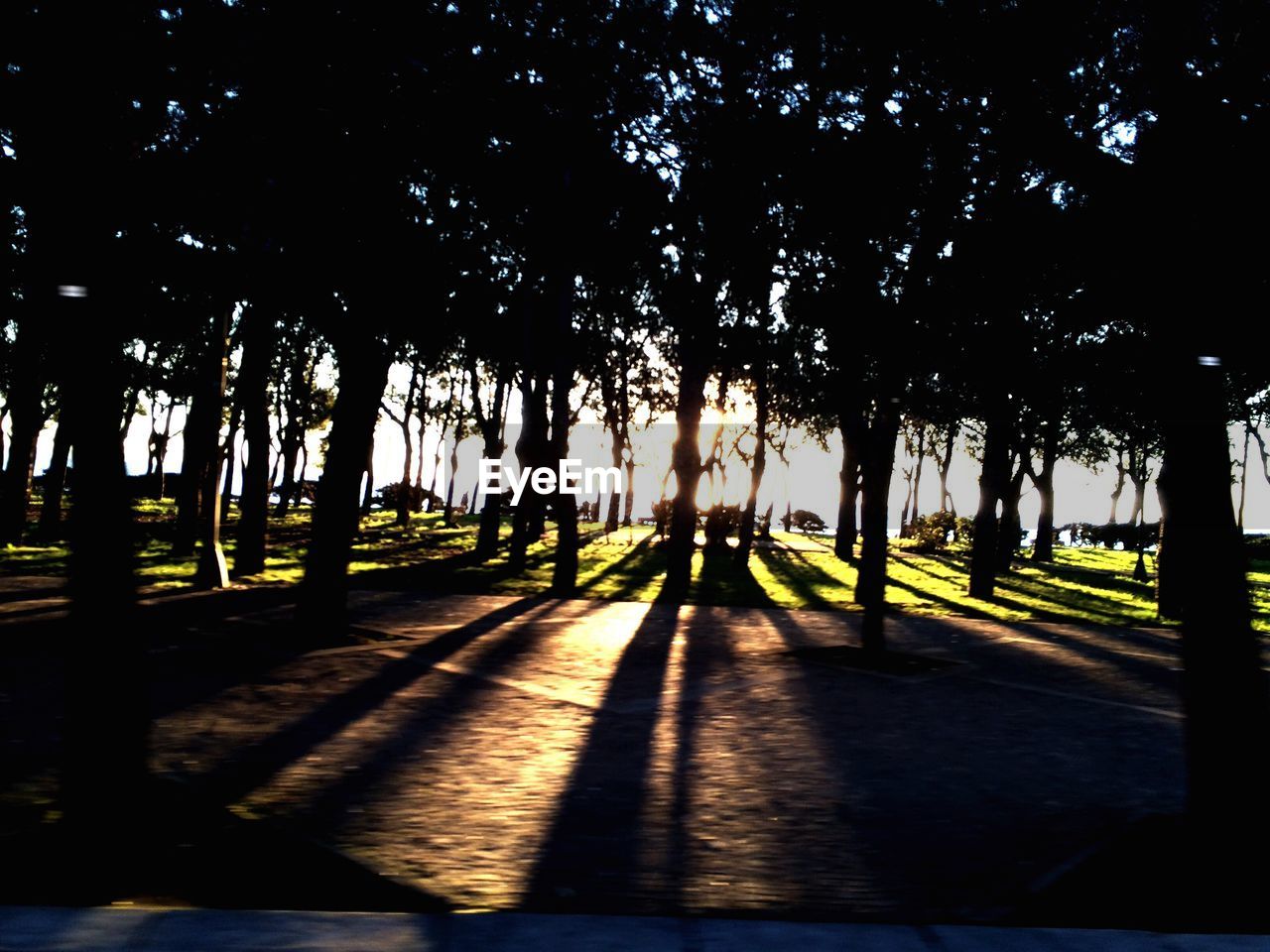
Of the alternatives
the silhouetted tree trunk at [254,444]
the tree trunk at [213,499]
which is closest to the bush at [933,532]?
the silhouetted tree trunk at [254,444]

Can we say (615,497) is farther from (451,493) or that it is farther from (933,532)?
(933,532)

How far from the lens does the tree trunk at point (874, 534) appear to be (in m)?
12.6

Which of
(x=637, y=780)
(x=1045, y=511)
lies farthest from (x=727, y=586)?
(x=1045, y=511)

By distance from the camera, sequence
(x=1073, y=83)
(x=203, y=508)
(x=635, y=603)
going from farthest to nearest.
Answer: (x=635, y=603) → (x=203, y=508) → (x=1073, y=83)

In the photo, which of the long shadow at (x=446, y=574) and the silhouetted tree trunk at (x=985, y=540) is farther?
the silhouetted tree trunk at (x=985, y=540)

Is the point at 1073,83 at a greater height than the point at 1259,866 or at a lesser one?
greater

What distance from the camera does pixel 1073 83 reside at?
852cm

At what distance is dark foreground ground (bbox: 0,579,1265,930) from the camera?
4.91 m

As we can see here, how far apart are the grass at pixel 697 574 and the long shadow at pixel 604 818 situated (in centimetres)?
1129

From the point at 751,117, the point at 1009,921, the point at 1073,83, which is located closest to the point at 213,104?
the point at 751,117

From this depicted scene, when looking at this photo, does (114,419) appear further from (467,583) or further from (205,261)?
(467,583)

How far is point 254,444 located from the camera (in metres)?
22.4

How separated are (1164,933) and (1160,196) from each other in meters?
4.09

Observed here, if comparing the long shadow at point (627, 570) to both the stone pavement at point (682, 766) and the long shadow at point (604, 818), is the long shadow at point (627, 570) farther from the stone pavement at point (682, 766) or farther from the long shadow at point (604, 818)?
the long shadow at point (604, 818)
